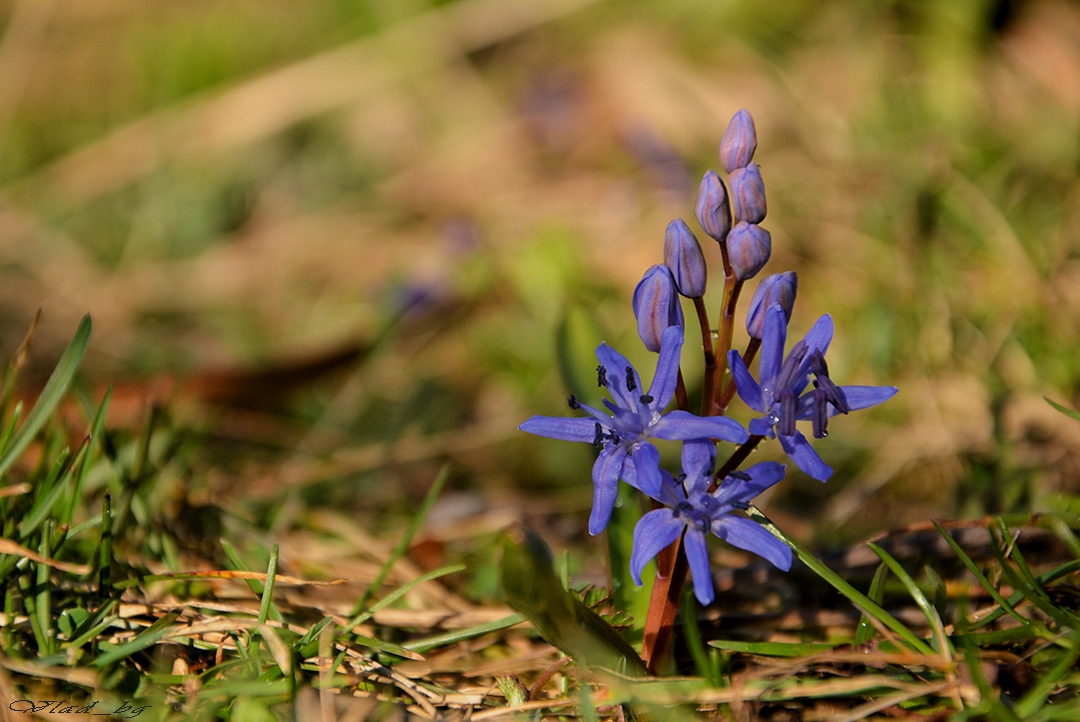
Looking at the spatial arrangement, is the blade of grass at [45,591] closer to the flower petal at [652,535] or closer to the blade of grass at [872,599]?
the flower petal at [652,535]

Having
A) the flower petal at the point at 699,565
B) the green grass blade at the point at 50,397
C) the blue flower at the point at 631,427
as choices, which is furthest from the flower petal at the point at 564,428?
the green grass blade at the point at 50,397

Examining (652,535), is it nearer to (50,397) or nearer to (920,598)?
(920,598)

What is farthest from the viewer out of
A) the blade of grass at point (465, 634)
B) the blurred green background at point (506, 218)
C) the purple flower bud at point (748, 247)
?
the blurred green background at point (506, 218)

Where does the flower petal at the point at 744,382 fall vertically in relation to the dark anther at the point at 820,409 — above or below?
above

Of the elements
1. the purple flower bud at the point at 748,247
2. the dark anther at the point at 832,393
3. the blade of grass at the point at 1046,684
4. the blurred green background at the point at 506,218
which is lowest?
the blade of grass at the point at 1046,684

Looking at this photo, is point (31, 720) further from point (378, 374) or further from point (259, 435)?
point (378, 374)

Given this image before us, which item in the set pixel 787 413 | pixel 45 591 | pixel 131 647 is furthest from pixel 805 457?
pixel 45 591

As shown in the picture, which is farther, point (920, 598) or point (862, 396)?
point (920, 598)

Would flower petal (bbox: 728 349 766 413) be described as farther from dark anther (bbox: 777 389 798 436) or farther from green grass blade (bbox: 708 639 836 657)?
green grass blade (bbox: 708 639 836 657)
